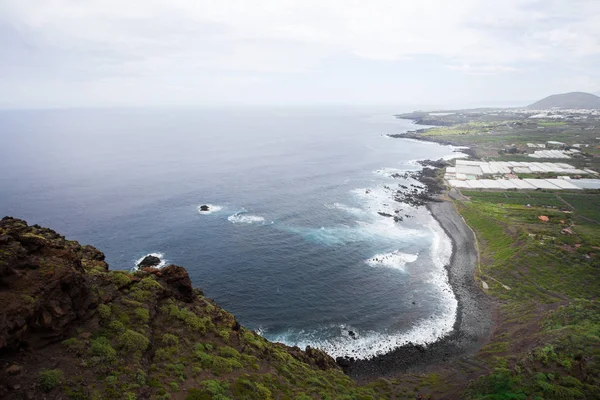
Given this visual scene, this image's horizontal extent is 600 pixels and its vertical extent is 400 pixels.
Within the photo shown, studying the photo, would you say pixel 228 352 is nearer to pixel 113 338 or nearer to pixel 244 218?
pixel 113 338

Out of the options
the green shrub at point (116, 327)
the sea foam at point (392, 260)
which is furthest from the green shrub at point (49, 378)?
the sea foam at point (392, 260)

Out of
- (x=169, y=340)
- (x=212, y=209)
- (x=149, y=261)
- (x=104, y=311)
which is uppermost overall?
(x=104, y=311)

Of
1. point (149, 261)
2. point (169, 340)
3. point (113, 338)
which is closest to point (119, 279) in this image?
point (113, 338)

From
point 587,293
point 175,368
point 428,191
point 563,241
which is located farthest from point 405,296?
point 428,191

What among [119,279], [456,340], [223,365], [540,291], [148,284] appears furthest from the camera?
[540,291]

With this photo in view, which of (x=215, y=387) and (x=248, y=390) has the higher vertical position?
(x=215, y=387)

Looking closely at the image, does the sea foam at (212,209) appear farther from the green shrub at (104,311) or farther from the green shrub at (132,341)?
the green shrub at (132,341)

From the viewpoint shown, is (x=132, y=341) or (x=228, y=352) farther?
(x=228, y=352)

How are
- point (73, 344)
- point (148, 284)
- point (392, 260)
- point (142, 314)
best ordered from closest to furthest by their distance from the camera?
point (73, 344) → point (142, 314) → point (148, 284) → point (392, 260)
